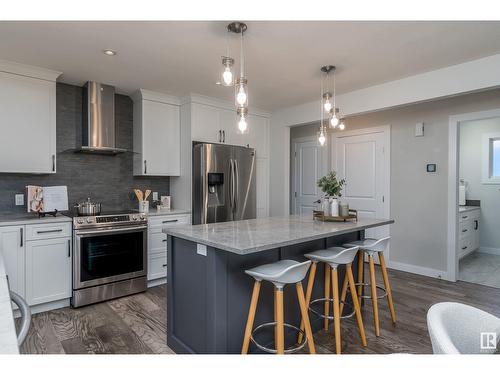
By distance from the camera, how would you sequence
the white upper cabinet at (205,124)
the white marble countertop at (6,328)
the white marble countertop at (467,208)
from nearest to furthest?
the white marble countertop at (6,328) → the white upper cabinet at (205,124) → the white marble countertop at (467,208)

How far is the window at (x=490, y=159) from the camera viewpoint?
17.0ft

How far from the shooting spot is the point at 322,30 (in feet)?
7.67

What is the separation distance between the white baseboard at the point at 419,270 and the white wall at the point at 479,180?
6.79 ft

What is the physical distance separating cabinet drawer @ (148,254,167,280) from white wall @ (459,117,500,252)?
4908 millimetres

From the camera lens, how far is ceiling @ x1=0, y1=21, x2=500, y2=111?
2305 mm

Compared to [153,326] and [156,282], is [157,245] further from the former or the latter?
A: [153,326]

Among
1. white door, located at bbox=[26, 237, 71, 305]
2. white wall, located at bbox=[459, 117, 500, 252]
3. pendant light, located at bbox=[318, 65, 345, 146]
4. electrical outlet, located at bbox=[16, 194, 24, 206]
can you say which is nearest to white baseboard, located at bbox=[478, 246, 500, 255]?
white wall, located at bbox=[459, 117, 500, 252]

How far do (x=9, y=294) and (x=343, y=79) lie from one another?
335cm

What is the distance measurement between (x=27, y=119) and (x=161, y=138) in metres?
1.42

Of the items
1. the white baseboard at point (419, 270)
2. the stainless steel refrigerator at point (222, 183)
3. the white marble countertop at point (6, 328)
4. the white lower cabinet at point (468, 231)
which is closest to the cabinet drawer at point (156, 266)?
the stainless steel refrigerator at point (222, 183)

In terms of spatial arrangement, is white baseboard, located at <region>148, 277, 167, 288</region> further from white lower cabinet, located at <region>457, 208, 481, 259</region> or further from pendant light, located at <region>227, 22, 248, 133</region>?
white lower cabinet, located at <region>457, 208, 481, 259</region>

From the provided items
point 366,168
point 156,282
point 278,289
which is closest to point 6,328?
point 278,289

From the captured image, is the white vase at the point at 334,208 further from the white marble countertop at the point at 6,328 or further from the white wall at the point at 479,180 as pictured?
the white wall at the point at 479,180
